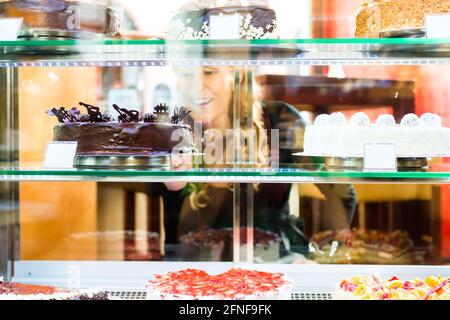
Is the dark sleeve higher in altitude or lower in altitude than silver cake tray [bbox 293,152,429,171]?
lower

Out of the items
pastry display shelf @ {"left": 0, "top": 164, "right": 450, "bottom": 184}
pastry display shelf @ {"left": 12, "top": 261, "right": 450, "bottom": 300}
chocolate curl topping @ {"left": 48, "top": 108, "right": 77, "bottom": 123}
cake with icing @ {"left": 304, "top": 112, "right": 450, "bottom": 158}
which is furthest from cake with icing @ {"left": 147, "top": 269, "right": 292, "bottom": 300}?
chocolate curl topping @ {"left": 48, "top": 108, "right": 77, "bottom": 123}

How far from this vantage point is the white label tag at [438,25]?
77.0 inches

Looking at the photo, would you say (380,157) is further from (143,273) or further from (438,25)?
(143,273)

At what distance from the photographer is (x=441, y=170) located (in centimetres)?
201

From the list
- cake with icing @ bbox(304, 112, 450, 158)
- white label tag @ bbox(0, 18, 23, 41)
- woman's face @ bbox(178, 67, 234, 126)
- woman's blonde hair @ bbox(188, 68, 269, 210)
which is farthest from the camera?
woman's face @ bbox(178, 67, 234, 126)

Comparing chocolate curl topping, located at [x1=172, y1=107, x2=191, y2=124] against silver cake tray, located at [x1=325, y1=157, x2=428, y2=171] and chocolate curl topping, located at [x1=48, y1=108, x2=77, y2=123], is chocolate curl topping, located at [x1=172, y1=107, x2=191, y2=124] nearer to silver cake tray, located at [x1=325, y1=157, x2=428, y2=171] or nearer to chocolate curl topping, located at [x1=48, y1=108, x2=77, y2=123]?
chocolate curl topping, located at [x1=48, y1=108, x2=77, y2=123]

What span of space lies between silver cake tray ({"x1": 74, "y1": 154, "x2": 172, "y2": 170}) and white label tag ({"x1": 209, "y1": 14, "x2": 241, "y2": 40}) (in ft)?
1.54

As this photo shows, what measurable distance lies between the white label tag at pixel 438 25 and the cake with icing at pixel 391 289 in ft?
2.80

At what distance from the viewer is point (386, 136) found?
2121 mm

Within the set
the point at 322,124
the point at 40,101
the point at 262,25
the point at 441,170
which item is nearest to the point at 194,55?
the point at 262,25

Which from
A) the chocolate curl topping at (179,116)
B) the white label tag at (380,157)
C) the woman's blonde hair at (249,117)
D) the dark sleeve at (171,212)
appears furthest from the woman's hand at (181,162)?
the dark sleeve at (171,212)

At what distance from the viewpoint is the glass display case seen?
6.70 feet

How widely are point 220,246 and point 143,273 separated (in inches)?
47.0

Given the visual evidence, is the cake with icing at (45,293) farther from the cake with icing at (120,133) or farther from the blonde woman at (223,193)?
the blonde woman at (223,193)
